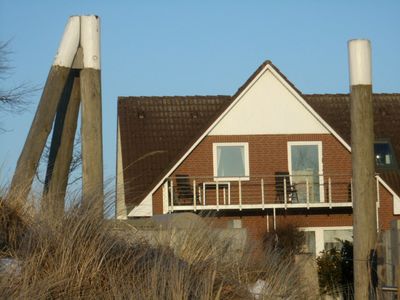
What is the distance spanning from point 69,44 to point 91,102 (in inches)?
27.3

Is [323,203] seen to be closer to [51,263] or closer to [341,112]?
[341,112]

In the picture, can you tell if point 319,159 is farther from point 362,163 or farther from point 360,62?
point 360,62

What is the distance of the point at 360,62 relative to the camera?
12.0m

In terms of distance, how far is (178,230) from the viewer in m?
7.46

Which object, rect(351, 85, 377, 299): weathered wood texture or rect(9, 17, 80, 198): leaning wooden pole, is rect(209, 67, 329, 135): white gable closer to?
rect(351, 85, 377, 299): weathered wood texture

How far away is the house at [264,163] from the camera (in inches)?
1393

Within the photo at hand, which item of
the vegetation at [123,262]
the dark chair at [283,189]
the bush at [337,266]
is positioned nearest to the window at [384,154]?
the dark chair at [283,189]

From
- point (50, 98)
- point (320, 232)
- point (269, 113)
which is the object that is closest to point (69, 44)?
point (50, 98)

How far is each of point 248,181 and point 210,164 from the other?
1.52m

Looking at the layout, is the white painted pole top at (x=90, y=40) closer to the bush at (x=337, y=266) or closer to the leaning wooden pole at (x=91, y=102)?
the leaning wooden pole at (x=91, y=102)

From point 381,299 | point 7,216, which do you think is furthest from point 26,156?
point 381,299

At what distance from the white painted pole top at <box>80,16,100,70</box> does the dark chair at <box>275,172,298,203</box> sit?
2609cm

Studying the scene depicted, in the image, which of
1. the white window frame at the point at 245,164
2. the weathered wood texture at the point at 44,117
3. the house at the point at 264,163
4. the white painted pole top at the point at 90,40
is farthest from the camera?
the white window frame at the point at 245,164

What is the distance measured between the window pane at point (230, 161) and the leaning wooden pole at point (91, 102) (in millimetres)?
25738
